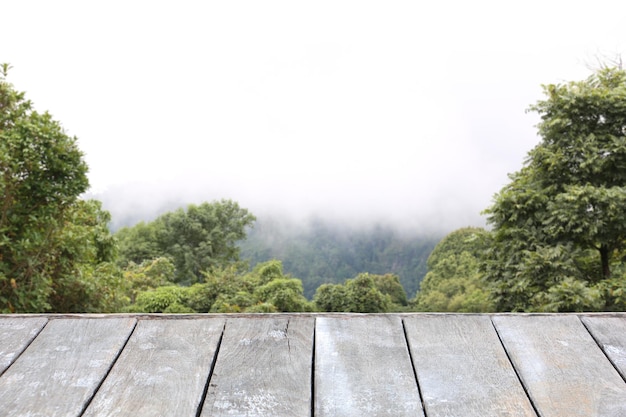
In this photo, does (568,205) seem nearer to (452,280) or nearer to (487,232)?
(487,232)

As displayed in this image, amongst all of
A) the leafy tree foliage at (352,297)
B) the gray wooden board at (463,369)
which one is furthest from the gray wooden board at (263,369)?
the leafy tree foliage at (352,297)

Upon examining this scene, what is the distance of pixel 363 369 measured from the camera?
100cm

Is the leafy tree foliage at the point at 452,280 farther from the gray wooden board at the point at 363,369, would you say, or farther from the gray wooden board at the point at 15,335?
the gray wooden board at the point at 15,335

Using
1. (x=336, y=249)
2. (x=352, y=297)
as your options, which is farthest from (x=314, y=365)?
(x=336, y=249)

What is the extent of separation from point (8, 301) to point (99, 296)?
1.25 m

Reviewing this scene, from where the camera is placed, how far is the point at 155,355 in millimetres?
1048

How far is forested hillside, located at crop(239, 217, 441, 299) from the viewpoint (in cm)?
5947

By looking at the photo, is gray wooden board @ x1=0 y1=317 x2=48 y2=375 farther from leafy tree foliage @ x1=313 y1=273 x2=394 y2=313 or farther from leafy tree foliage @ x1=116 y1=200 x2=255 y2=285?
leafy tree foliage @ x1=116 y1=200 x2=255 y2=285

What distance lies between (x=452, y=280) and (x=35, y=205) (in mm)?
25532

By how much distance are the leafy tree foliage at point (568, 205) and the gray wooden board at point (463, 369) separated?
6.22 metres

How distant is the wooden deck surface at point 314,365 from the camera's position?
90 cm

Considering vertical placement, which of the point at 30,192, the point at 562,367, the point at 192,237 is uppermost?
the point at 562,367

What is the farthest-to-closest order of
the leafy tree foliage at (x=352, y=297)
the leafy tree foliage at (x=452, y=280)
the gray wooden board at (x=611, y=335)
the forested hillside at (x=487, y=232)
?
the leafy tree foliage at (x=452, y=280), the leafy tree foliage at (x=352, y=297), the forested hillside at (x=487, y=232), the gray wooden board at (x=611, y=335)

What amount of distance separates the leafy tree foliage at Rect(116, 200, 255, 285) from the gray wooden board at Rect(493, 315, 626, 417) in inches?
1110
